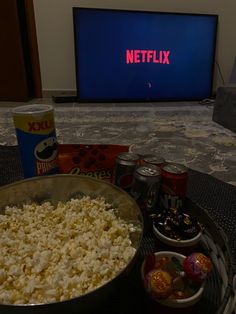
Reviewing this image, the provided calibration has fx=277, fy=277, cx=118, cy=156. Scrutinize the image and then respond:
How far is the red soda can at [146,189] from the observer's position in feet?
1.63

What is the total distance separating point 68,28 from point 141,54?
676mm

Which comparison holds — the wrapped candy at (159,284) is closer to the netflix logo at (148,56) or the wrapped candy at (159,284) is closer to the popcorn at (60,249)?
the popcorn at (60,249)

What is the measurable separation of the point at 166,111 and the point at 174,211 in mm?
1955

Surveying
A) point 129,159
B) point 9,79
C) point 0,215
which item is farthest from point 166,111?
point 0,215

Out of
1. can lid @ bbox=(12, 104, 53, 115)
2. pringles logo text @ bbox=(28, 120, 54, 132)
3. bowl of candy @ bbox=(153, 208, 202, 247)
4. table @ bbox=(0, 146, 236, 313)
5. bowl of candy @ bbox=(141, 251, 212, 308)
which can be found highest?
can lid @ bbox=(12, 104, 53, 115)

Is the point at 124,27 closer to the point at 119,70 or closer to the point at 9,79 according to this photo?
the point at 119,70

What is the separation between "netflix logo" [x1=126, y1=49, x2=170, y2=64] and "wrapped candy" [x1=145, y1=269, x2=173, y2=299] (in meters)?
2.35

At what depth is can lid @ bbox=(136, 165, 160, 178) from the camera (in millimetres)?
497

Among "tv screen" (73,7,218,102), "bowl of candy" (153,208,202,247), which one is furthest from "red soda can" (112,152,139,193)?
"tv screen" (73,7,218,102)

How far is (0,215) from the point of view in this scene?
491 mm

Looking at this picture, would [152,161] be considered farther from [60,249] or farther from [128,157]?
[60,249]

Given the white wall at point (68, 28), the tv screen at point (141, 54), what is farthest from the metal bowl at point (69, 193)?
the white wall at point (68, 28)

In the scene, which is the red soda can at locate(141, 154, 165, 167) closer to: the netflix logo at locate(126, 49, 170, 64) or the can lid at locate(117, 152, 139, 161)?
the can lid at locate(117, 152, 139, 161)

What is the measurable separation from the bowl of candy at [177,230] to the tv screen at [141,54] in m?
2.20
